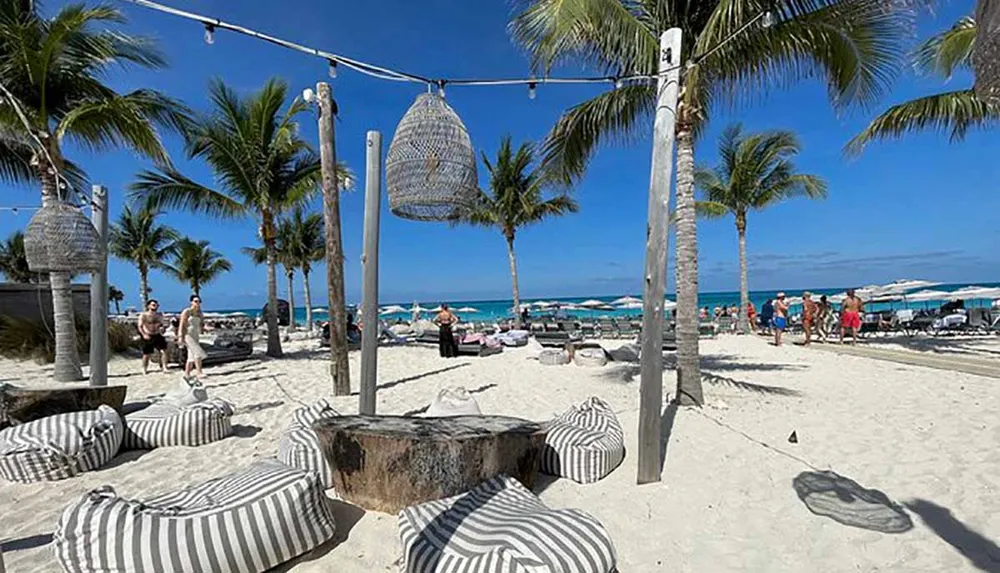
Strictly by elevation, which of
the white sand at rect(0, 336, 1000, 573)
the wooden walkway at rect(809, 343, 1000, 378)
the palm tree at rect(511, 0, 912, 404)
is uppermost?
the palm tree at rect(511, 0, 912, 404)

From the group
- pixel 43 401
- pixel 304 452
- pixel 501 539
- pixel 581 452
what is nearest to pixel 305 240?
pixel 43 401

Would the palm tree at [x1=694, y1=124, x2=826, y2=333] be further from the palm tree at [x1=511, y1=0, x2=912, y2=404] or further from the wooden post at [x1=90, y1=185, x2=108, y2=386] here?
the wooden post at [x1=90, y1=185, x2=108, y2=386]

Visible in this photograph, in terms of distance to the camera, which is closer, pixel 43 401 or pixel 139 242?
pixel 43 401

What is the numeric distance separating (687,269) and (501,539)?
186 inches

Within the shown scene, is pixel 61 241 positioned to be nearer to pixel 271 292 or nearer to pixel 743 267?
pixel 271 292

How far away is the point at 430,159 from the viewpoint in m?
3.82

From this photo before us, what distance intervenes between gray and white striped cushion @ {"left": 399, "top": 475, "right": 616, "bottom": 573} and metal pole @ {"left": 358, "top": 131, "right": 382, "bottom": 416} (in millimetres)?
2788

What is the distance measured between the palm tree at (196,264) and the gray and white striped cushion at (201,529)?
1364 inches

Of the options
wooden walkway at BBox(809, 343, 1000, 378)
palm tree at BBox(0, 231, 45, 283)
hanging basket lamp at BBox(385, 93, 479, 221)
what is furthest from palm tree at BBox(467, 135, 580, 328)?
palm tree at BBox(0, 231, 45, 283)

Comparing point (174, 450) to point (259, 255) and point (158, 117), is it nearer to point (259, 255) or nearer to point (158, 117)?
point (158, 117)

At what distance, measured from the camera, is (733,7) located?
17.7 feet

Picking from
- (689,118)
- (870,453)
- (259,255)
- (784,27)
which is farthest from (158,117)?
(259,255)

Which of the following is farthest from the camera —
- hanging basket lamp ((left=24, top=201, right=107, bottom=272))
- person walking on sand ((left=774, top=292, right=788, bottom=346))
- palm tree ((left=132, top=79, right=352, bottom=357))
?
person walking on sand ((left=774, top=292, right=788, bottom=346))

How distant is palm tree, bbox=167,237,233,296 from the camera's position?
→ 3259cm
